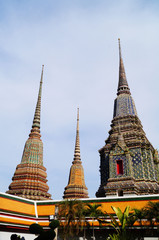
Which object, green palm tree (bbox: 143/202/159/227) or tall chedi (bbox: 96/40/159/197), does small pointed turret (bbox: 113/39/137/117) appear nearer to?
tall chedi (bbox: 96/40/159/197)

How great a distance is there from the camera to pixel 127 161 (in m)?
26.1

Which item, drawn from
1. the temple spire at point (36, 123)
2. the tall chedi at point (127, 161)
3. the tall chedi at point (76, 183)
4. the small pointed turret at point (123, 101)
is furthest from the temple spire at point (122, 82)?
the tall chedi at point (76, 183)

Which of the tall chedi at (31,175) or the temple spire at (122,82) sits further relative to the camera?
the temple spire at (122,82)

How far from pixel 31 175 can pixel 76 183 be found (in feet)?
34.7

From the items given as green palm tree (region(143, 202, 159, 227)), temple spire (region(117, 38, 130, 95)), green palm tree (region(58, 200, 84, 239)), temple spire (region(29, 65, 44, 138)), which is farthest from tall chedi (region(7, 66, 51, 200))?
green palm tree (region(143, 202, 159, 227))

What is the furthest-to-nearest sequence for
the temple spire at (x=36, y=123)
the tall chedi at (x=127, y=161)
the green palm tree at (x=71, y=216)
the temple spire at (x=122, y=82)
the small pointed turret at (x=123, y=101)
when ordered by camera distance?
1. the temple spire at (x=122, y=82)
2. the temple spire at (x=36, y=123)
3. the small pointed turret at (x=123, y=101)
4. the tall chedi at (x=127, y=161)
5. the green palm tree at (x=71, y=216)

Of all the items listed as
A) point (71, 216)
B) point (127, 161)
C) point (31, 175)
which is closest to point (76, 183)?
point (31, 175)

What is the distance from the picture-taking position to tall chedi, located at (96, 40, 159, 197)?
971 inches

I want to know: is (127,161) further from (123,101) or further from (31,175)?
(31,175)

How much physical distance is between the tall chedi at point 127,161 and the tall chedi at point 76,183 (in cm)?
828

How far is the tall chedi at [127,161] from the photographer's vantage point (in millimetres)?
24656

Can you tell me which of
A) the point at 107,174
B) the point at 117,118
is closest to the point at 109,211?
the point at 107,174

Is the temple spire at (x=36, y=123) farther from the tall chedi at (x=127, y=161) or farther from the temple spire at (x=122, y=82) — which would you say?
the temple spire at (x=122, y=82)

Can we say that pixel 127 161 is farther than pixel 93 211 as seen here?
Yes
